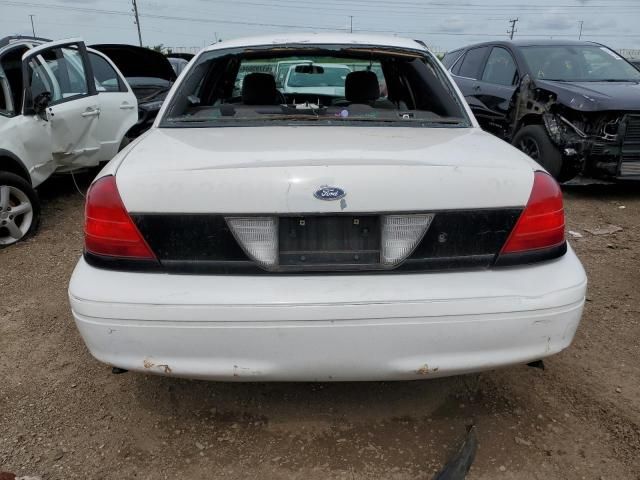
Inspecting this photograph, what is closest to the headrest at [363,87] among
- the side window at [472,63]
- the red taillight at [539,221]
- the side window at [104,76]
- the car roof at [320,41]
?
the car roof at [320,41]

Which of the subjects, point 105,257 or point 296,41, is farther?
point 296,41

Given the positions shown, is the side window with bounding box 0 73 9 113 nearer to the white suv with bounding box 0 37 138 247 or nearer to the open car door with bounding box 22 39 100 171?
the white suv with bounding box 0 37 138 247

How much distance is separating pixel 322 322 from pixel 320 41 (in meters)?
1.96

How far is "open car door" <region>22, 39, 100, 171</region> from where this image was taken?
5121mm

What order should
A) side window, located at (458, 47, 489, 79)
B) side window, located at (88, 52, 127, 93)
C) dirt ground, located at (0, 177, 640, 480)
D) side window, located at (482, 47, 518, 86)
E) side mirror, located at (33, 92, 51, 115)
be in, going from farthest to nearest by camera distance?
side window, located at (458, 47, 489, 79)
side window, located at (482, 47, 518, 86)
side window, located at (88, 52, 127, 93)
side mirror, located at (33, 92, 51, 115)
dirt ground, located at (0, 177, 640, 480)

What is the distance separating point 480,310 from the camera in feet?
6.21

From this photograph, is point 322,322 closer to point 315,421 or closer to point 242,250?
point 242,250

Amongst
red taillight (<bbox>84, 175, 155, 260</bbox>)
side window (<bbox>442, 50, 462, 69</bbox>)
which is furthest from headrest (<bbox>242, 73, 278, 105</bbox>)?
side window (<bbox>442, 50, 462, 69</bbox>)

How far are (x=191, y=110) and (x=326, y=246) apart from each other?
1453 millimetres

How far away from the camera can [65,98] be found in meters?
5.61

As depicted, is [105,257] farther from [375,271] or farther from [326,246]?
[375,271]

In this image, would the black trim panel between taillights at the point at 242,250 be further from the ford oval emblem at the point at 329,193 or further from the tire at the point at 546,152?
the tire at the point at 546,152

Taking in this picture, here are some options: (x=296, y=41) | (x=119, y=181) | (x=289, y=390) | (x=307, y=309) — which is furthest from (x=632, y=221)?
(x=119, y=181)

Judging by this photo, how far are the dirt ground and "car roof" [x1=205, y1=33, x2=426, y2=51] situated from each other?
1.84 m
